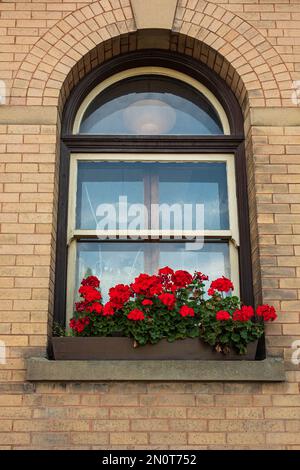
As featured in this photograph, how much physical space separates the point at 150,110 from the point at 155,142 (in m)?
0.55

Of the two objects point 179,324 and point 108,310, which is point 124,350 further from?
point 179,324

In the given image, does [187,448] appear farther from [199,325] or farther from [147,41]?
[147,41]

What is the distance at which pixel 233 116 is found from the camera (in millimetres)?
5566

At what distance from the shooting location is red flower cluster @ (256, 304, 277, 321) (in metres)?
4.50

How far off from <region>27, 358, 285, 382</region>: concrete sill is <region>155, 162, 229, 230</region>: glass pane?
1.46m

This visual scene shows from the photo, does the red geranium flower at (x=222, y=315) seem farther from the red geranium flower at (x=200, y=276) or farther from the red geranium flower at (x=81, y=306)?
the red geranium flower at (x=81, y=306)

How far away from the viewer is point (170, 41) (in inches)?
223

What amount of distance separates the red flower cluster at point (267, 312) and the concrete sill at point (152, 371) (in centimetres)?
35

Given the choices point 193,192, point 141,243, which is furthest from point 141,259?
point 193,192

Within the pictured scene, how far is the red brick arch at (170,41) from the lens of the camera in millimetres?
5273

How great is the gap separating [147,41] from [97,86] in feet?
2.13

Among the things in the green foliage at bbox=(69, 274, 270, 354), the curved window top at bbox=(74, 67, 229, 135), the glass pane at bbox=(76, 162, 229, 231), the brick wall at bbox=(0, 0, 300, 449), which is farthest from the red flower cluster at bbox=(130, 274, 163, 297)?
the curved window top at bbox=(74, 67, 229, 135)

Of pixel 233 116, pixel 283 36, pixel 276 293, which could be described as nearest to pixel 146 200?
pixel 233 116

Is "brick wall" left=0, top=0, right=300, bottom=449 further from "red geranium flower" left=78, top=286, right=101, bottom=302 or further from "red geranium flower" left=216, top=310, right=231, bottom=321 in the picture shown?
"red geranium flower" left=216, top=310, right=231, bottom=321
